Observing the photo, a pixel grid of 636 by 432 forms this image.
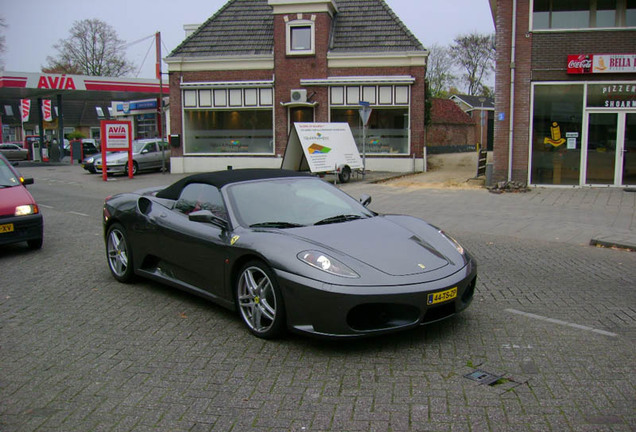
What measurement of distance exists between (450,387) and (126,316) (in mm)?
3155

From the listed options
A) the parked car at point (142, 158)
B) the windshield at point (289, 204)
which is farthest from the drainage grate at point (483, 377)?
the parked car at point (142, 158)

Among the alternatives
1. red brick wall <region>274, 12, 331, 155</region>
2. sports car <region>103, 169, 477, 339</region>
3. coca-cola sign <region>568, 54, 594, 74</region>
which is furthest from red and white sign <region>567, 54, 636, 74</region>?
sports car <region>103, 169, 477, 339</region>

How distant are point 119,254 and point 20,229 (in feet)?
8.52

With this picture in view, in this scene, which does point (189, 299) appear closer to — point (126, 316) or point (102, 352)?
point (126, 316)

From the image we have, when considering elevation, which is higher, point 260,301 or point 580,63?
point 580,63

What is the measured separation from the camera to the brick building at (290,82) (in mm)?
25609

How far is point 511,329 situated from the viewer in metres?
4.92

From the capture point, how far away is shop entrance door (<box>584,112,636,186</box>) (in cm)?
1695

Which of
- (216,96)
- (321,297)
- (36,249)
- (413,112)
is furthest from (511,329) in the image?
(216,96)

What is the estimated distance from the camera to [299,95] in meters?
26.1

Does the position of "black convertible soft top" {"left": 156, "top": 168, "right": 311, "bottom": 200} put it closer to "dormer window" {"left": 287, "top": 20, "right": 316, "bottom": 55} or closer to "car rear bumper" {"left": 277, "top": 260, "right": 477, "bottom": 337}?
"car rear bumper" {"left": 277, "top": 260, "right": 477, "bottom": 337}

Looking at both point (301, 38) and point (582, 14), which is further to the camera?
point (301, 38)

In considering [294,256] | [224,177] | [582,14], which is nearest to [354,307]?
[294,256]

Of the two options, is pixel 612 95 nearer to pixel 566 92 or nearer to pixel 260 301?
pixel 566 92
